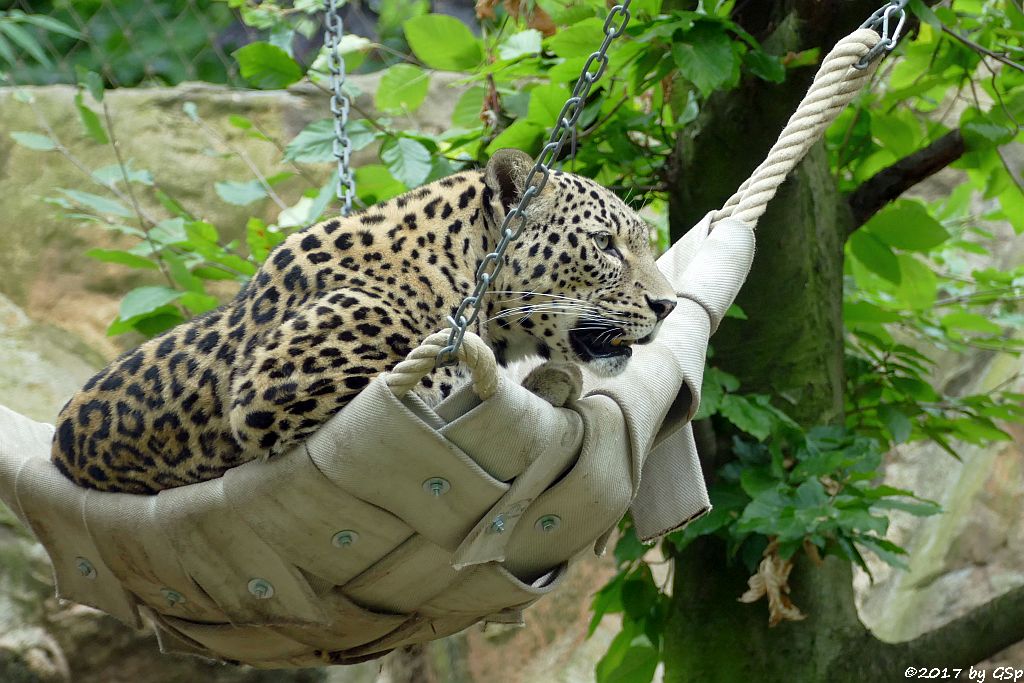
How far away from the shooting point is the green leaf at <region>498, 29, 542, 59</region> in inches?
123

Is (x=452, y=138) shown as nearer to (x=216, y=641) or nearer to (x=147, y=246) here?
(x=147, y=246)

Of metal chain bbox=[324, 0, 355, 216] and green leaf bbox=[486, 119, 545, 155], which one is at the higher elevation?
metal chain bbox=[324, 0, 355, 216]

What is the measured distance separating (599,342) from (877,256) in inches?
66.2

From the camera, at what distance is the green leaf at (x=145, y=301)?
11.0 feet

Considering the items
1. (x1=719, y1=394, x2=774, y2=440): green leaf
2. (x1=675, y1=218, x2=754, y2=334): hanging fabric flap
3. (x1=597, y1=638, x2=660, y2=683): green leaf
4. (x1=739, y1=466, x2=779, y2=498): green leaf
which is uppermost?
(x1=675, y1=218, x2=754, y2=334): hanging fabric flap

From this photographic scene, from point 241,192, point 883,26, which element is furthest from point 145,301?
point 883,26

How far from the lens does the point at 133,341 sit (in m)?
5.75

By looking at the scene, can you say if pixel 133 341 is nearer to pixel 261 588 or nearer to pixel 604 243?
pixel 604 243

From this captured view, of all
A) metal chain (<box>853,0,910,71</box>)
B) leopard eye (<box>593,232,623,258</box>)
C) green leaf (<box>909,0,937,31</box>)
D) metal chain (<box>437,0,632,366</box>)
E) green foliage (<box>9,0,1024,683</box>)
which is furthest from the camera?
green foliage (<box>9,0,1024,683</box>)

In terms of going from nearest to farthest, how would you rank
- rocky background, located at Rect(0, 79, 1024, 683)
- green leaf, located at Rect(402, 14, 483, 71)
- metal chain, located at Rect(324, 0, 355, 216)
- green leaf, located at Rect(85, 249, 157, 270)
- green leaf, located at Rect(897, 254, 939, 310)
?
1. metal chain, located at Rect(324, 0, 355, 216)
2. green leaf, located at Rect(402, 14, 483, 71)
3. green leaf, located at Rect(85, 249, 157, 270)
4. green leaf, located at Rect(897, 254, 939, 310)
5. rocky background, located at Rect(0, 79, 1024, 683)

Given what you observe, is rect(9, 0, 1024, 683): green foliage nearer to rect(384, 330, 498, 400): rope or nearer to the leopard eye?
the leopard eye

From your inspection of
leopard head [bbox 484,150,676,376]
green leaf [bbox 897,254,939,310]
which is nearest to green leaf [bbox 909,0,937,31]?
leopard head [bbox 484,150,676,376]

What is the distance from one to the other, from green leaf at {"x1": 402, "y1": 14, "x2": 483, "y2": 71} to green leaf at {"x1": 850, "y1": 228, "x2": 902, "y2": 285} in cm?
147

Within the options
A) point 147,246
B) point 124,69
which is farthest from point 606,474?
point 124,69
